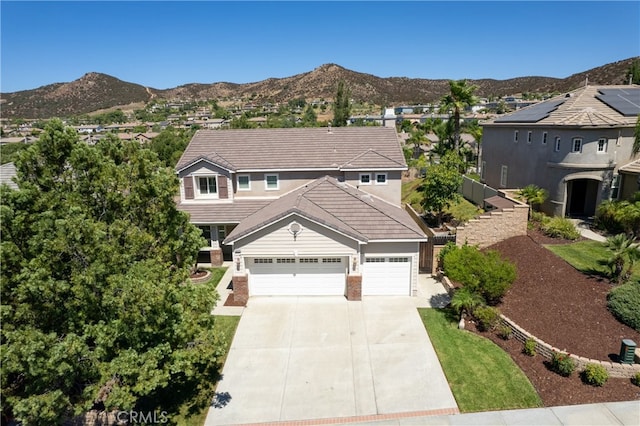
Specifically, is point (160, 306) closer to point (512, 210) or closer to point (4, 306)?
point (4, 306)

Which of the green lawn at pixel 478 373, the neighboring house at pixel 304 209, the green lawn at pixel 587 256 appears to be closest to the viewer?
the green lawn at pixel 478 373

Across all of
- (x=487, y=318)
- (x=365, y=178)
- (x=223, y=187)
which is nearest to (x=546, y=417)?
(x=487, y=318)

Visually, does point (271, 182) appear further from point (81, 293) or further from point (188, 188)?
point (81, 293)

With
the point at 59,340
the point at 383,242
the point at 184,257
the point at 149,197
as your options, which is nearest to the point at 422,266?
the point at 383,242

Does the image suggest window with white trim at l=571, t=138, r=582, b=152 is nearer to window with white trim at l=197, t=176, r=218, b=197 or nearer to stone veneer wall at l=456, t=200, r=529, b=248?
stone veneer wall at l=456, t=200, r=529, b=248

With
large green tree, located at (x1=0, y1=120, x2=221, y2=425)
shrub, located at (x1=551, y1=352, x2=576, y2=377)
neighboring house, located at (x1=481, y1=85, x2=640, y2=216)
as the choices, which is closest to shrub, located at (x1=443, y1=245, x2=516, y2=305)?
shrub, located at (x1=551, y1=352, x2=576, y2=377)

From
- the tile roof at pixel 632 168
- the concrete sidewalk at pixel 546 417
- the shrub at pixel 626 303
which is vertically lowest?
the concrete sidewalk at pixel 546 417

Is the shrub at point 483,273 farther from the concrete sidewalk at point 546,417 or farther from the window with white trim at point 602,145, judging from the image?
the window with white trim at point 602,145

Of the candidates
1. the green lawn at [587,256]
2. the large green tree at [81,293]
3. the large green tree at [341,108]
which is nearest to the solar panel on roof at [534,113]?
the green lawn at [587,256]
